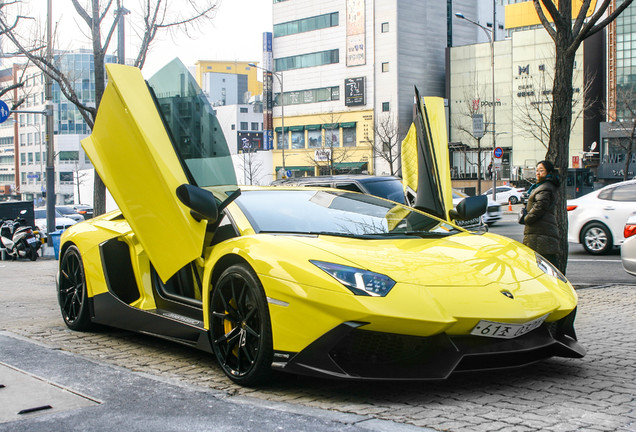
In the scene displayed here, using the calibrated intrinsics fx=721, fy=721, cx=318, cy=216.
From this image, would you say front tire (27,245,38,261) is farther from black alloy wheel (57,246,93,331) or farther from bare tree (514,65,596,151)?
bare tree (514,65,596,151)

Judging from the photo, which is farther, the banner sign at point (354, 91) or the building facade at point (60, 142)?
the building facade at point (60, 142)

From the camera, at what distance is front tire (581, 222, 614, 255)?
1375 centimetres

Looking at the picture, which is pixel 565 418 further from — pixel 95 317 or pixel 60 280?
pixel 60 280

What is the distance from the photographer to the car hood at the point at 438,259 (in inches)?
157

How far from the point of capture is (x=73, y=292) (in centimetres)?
622

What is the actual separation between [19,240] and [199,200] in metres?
14.7

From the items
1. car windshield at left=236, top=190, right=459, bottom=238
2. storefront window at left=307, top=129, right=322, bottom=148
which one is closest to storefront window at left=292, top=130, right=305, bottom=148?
storefront window at left=307, top=129, right=322, bottom=148

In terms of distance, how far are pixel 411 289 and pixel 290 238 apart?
2.80 feet

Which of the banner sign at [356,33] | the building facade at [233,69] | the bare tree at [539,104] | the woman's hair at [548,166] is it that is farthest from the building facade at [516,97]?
the building facade at [233,69]

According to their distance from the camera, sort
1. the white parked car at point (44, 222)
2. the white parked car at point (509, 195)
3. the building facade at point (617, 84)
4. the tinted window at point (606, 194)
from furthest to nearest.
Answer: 1. the building facade at point (617, 84)
2. the white parked car at point (509, 195)
3. the white parked car at point (44, 222)
4. the tinted window at point (606, 194)

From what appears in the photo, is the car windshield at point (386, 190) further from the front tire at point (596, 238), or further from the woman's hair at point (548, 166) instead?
the front tire at point (596, 238)

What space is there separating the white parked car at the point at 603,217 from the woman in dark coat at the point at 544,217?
629 centimetres

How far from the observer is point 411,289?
3.82 m

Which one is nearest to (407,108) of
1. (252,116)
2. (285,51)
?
(285,51)
